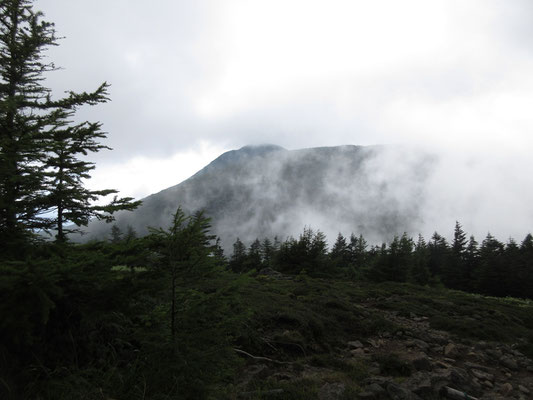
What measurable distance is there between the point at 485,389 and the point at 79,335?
8.74 meters

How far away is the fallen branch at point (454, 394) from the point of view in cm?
536

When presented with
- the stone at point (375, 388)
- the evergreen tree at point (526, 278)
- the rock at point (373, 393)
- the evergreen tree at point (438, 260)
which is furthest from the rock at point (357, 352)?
the evergreen tree at point (438, 260)

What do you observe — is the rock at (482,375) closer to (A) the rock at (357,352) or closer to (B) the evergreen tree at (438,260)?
(A) the rock at (357,352)

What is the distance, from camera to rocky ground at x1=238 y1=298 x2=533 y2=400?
540cm

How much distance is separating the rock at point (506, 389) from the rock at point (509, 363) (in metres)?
2.00

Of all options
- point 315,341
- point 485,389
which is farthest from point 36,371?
point 485,389

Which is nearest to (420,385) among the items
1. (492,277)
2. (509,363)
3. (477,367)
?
(477,367)

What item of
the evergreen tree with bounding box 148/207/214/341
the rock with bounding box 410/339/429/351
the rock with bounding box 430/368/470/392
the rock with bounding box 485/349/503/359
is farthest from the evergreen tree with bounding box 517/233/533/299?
the evergreen tree with bounding box 148/207/214/341

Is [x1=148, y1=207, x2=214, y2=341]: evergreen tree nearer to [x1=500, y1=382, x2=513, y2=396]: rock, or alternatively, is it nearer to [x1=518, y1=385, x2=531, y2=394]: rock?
[x1=500, y1=382, x2=513, y2=396]: rock

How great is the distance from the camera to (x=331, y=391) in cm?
540

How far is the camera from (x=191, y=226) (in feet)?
13.1

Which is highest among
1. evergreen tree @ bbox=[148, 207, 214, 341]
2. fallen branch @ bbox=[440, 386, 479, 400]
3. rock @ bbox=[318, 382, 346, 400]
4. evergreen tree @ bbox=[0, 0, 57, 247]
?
evergreen tree @ bbox=[0, 0, 57, 247]

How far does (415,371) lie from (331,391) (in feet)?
9.29

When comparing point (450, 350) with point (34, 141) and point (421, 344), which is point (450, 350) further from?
point (34, 141)
